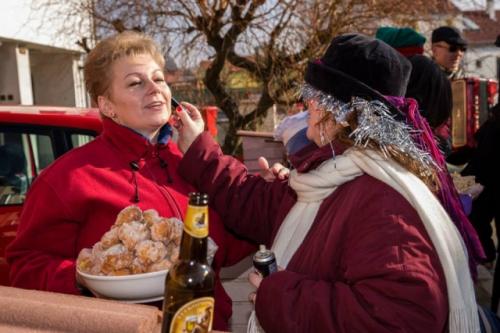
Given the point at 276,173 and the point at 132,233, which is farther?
the point at 276,173

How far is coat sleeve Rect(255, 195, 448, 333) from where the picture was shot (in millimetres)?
1295

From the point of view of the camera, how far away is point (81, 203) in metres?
1.78

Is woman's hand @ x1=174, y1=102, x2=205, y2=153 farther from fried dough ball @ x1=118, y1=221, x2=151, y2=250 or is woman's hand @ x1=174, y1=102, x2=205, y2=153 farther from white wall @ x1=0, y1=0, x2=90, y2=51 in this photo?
white wall @ x1=0, y1=0, x2=90, y2=51

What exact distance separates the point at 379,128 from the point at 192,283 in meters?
0.69

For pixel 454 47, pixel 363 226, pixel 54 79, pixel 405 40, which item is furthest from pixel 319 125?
pixel 54 79

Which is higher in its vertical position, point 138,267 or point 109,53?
point 109,53

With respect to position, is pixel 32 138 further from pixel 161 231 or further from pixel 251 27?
pixel 251 27

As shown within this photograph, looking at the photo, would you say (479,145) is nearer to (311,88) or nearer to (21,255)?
(311,88)

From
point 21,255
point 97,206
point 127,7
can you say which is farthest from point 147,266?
point 127,7

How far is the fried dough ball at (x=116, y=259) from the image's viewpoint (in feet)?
4.65

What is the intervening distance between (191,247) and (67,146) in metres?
2.69

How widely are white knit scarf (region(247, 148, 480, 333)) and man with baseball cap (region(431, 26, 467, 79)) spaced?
3394 millimetres

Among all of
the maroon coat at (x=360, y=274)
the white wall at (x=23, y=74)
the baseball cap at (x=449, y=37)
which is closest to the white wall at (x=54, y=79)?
the white wall at (x=23, y=74)

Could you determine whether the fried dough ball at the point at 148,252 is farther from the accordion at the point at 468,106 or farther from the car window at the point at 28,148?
the accordion at the point at 468,106
